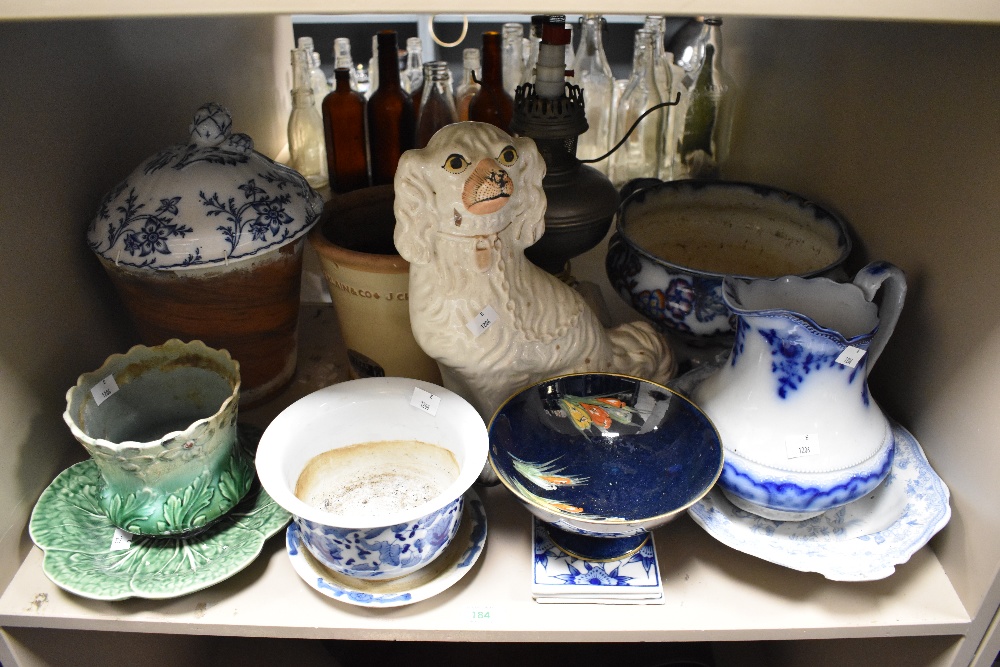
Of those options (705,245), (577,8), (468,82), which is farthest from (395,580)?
(468,82)

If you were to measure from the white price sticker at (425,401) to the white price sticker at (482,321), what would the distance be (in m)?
0.07

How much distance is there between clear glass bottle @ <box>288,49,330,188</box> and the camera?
4.08 ft

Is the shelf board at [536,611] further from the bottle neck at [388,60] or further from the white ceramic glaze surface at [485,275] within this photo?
the bottle neck at [388,60]

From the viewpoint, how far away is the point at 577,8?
424mm

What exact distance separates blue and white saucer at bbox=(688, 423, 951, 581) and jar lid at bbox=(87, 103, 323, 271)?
0.48 m

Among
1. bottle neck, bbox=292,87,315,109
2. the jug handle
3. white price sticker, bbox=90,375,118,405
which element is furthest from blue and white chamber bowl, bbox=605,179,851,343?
bottle neck, bbox=292,87,315,109

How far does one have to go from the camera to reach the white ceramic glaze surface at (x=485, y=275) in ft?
1.98

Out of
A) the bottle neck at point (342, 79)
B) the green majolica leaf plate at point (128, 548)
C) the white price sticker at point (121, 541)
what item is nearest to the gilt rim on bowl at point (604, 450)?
the green majolica leaf plate at point (128, 548)

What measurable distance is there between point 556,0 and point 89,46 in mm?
545

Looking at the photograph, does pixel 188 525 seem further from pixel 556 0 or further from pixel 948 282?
pixel 948 282

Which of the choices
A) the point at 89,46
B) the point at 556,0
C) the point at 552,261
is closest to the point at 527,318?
the point at 552,261

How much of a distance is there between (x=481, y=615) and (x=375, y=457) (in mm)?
192

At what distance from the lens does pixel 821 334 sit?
0.60 m

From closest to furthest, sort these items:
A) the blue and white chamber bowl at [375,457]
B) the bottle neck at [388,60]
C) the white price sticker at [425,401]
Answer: the blue and white chamber bowl at [375,457], the white price sticker at [425,401], the bottle neck at [388,60]
